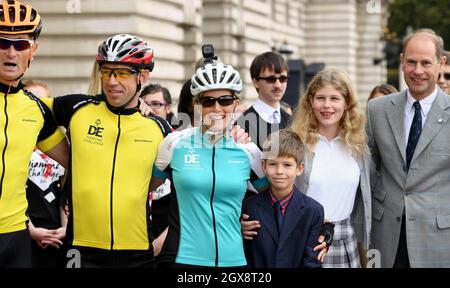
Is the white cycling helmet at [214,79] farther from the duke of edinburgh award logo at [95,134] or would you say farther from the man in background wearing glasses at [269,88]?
the man in background wearing glasses at [269,88]

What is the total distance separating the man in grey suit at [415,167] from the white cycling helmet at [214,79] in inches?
51.8

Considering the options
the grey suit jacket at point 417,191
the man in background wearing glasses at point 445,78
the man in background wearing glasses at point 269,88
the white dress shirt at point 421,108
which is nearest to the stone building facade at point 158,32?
the man in background wearing glasses at point 445,78

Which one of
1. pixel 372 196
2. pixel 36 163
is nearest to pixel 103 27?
pixel 36 163

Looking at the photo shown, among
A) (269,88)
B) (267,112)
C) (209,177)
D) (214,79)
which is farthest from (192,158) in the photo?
(269,88)

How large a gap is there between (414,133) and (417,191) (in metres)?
0.41

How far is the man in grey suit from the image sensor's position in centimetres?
559

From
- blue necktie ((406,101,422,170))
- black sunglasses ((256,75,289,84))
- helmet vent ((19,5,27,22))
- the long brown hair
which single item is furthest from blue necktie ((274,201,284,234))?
black sunglasses ((256,75,289,84))

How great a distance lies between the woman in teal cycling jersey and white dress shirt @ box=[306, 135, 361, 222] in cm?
48

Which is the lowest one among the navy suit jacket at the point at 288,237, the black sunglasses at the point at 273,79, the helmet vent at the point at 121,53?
the navy suit jacket at the point at 288,237

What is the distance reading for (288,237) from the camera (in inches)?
203

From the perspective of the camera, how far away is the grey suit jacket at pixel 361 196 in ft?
18.0

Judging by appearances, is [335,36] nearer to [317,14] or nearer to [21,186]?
[317,14]

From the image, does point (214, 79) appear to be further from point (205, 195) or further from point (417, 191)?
point (417, 191)
